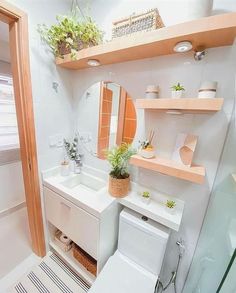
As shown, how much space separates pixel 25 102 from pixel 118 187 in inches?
38.6

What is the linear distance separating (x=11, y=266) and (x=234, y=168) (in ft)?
6.89

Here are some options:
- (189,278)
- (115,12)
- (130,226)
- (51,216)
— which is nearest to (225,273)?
(130,226)

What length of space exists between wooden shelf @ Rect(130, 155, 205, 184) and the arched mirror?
0.28 metres

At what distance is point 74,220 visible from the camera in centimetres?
120

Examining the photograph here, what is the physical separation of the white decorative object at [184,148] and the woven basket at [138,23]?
69 cm

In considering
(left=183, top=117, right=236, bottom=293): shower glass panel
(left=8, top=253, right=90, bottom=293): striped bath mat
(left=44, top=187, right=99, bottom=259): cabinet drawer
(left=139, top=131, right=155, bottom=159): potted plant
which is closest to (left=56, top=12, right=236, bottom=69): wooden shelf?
(left=183, top=117, right=236, bottom=293): shower glass panel

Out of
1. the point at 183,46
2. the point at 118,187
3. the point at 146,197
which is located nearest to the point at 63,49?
the point at 183,46

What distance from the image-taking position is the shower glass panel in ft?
2.18

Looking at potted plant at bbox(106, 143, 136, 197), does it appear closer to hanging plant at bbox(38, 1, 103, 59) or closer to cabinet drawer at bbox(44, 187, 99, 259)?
cabinet drawer at bbox(44, 187, 99, 259)

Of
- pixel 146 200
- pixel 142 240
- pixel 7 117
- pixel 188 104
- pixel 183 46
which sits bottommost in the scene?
pixel 142 240

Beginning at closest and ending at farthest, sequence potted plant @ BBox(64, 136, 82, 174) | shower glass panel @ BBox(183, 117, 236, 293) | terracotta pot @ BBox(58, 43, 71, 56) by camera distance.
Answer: shower glass panel @ BBox(183, 117, 236, 293) < terracotta pot @ BBox(58, 43, 71, 56) < potted plant @ BBox(64, 136, 82, 174)

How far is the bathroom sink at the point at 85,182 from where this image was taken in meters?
1.46

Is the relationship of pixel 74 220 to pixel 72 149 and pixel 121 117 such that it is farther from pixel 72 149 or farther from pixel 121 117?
pixel 121 117

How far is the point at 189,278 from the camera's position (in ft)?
3.74
